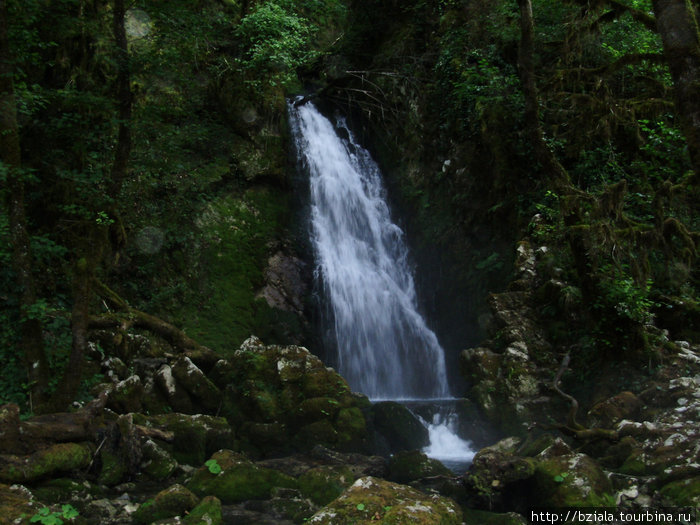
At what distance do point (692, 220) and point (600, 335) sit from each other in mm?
→ 3321

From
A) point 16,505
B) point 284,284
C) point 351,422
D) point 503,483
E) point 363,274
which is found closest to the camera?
point 16,505

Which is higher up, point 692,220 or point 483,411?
point 692,220

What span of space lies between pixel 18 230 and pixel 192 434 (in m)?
3.71

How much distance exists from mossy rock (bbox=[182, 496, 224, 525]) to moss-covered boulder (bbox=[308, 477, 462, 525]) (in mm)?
1297

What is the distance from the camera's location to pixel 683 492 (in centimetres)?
466

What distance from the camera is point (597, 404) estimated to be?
714 centimetres

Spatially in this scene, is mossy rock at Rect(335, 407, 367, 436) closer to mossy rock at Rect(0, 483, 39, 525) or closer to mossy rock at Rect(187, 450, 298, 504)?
mossy rock at Rect(187, 450, 298, 504)

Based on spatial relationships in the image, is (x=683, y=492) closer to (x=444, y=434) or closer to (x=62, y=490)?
(x=444, y=434)

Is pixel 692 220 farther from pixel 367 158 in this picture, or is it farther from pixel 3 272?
pixel 3 272

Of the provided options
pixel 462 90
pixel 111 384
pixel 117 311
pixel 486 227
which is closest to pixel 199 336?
pixel 117 311

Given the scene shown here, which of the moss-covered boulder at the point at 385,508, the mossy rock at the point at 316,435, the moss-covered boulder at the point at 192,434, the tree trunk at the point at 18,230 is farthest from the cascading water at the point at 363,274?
the tree trunk at the point at 18,230

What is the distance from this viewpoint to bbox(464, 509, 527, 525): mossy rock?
5.07 meters

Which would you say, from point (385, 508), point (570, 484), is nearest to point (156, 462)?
point (385, 508)

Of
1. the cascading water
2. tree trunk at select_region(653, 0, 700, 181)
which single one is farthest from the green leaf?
the cascading water
